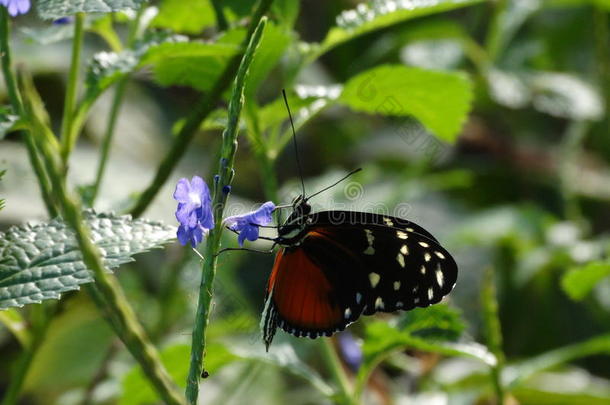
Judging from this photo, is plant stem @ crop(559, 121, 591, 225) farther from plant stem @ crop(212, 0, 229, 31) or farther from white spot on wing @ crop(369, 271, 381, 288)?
plant stem @ crop(212, 0, 229, 31)

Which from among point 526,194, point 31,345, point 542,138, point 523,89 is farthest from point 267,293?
point 542,138

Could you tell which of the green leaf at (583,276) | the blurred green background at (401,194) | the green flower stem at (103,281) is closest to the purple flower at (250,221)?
the green flower stem at (103,281)

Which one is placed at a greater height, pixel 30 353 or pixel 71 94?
pixel 71 94

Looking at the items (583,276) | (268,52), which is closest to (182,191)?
(268,52)

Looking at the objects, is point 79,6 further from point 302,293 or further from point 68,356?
point 68,356

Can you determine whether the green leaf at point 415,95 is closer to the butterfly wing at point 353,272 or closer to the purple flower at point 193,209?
the butterfly wing at point 353,272

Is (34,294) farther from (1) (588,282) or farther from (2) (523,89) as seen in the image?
(2) (523,89)

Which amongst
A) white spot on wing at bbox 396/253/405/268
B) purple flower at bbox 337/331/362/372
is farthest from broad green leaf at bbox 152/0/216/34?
purple flower at bbox 337/331/362/372
